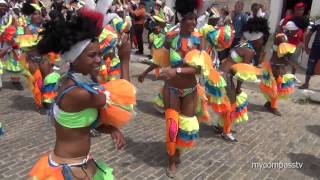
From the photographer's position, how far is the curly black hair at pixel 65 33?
2807 millimetres

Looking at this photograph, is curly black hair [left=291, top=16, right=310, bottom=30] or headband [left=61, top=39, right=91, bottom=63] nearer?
headband [left=61, top=39, right=91, bottom=63]

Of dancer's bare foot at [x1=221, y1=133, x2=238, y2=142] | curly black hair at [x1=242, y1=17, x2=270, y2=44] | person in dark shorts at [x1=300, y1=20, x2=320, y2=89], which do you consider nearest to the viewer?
dancer's bare foot at [x1=221, y1=133, x2=238, y2=142]

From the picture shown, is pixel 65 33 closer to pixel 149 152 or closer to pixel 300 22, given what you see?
pixel 149 152

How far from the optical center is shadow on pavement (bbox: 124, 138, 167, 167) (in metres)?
5.32

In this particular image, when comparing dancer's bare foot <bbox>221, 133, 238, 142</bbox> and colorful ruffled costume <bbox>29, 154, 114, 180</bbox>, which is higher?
colorful ruffled costume <bbox>29, 154, 114, 180</bbox>

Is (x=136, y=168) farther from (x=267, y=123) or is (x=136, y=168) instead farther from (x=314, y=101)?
(x=314, y=101)

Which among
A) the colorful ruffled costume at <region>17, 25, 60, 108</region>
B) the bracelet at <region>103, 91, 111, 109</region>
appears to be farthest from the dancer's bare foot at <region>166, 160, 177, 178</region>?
the colorful ruffled costume at <region>17, 25, 60, 108</region>

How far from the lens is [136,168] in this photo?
16.7 ft

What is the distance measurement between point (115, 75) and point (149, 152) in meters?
2.00

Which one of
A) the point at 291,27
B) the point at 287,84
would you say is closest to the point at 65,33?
the point at 287,84

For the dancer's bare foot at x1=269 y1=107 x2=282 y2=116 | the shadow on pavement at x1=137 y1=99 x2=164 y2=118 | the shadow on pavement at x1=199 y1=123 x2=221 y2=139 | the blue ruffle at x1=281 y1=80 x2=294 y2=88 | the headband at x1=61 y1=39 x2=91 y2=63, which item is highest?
the headband at x1=61 y1=39 x2=91 y2=63

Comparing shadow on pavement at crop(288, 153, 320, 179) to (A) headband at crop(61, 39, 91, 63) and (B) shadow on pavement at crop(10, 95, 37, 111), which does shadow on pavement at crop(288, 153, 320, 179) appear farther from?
(B) shadow on pavement at crop(10, 95, 37, 111)

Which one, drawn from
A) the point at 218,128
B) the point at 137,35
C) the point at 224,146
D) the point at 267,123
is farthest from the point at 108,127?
the point at 137,35

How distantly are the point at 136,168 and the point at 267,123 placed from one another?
331cm
